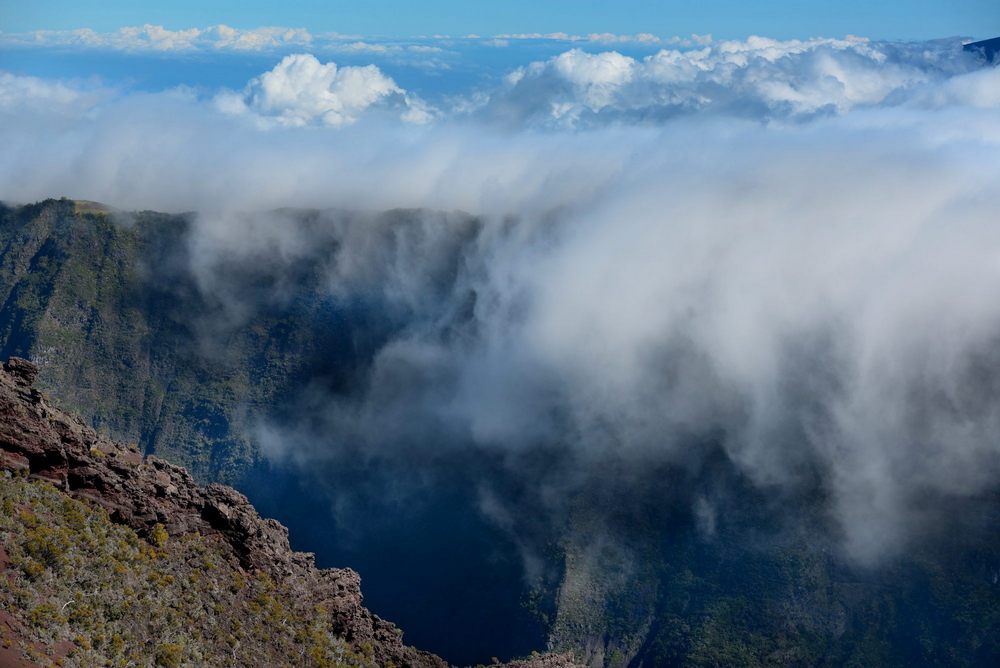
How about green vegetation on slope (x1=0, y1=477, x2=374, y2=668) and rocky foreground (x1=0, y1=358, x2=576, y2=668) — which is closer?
green vegetation on slope (x1=0, y1=477, x2=374, y2=668)

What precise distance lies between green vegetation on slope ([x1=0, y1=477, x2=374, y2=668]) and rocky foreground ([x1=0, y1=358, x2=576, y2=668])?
98 mm

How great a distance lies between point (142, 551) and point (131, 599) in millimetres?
5234

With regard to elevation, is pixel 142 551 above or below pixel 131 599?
above

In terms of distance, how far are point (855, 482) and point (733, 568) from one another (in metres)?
35.2

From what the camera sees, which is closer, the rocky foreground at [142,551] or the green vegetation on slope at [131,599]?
the green vegetation on slope at [131,599]

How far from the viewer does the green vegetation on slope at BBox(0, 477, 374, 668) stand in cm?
4394

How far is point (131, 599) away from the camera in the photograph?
49812 millimetres

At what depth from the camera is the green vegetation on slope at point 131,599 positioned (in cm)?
4394

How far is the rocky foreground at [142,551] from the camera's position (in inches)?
1781

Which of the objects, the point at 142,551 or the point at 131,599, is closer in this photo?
the point at 131,599

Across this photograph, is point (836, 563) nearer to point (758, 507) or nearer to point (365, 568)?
point (758, 507)

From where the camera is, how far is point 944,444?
198m

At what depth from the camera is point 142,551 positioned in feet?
179

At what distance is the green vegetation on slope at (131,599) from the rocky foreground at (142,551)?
98 millimetres
